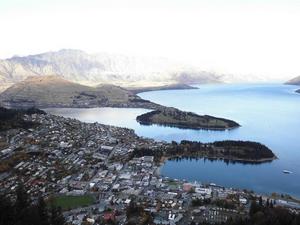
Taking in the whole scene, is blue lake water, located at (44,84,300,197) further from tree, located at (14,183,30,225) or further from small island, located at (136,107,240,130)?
tree, located at (14,183,30,225)

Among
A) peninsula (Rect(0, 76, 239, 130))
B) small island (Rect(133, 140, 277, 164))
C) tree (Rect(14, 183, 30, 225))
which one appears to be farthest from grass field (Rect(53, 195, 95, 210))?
peninsula (Rect(0, 76, 239, 130))

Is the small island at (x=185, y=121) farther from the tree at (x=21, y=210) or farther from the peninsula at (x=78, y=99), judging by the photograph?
the tree at (x=21, y=210)

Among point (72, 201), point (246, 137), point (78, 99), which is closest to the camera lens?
point (72, 201)

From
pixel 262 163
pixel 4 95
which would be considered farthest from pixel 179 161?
pixel 4 95

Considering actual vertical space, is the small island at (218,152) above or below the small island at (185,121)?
above

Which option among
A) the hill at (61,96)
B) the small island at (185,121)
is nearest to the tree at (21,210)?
the small island at (185,121)

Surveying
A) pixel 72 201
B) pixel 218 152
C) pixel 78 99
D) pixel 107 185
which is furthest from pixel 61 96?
pixel 72 201

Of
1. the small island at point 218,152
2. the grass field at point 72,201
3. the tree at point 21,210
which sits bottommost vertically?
the small island at point 218,152

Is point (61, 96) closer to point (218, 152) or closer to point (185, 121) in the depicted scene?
point (185, 121)
